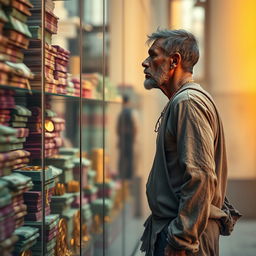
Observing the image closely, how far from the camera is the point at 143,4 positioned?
6664mm

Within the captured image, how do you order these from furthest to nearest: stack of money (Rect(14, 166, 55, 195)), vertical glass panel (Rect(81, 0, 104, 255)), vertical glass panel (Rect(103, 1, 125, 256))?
vertical glass panel (Rect(103, 1, 125, 256)) → vertical glass panel (Rect(81, 0, 104, 255)) → stack of money (Rect(14, 166, 55, 195))

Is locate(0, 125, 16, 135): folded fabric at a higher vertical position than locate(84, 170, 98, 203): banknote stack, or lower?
higher

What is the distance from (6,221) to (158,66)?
936 millimetres

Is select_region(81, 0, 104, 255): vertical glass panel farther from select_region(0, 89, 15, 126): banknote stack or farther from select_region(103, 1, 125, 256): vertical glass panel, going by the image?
select_region(0, 89, 15, 126): banknote stack

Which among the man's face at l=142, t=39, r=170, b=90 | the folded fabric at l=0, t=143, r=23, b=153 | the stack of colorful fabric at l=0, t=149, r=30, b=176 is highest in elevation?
the man's face at l=142, t=39, r=170, b=90

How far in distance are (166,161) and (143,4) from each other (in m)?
4.55

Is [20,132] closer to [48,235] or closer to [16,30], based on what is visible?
[16,30]

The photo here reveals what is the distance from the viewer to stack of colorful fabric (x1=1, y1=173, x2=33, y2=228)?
2215 millimetres

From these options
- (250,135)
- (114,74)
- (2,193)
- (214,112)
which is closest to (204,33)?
(250,135)

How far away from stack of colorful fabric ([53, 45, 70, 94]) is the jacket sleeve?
855 millimetres

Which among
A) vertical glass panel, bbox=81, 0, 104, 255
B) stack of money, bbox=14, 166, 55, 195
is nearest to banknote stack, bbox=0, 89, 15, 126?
stack of money, bbox=14, 166, 55, 195

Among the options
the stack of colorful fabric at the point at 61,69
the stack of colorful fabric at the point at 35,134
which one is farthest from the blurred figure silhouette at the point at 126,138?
the stack of colorful fabric at the point at 35,134

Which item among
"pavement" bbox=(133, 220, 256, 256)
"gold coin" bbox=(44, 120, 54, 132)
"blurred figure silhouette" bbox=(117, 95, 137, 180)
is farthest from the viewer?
"blurred figure silhouette" bbox=(117, 95, 137, 180)

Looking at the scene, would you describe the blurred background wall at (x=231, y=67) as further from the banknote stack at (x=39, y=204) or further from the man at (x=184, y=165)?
the man at (x=184, y=165)
